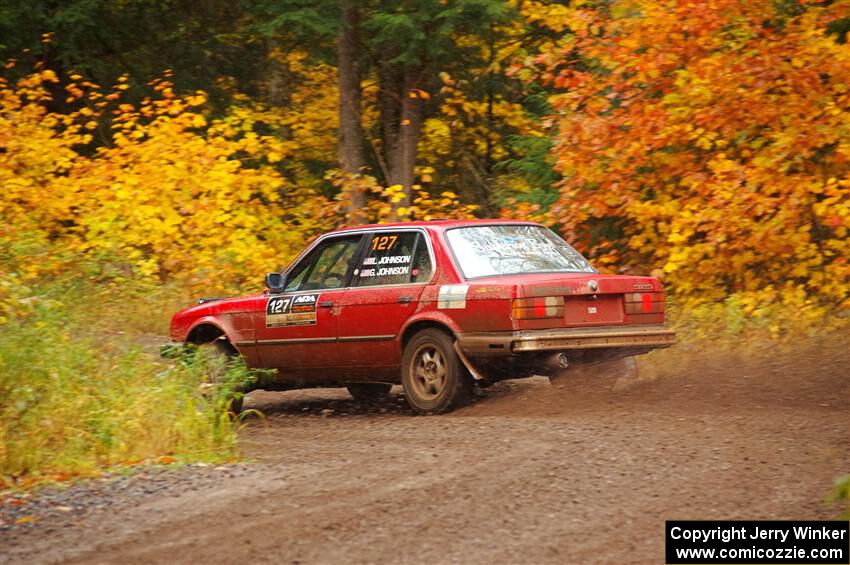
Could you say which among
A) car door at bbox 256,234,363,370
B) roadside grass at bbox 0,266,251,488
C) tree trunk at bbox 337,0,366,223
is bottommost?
roadside grass at bbox 0,266,251,488

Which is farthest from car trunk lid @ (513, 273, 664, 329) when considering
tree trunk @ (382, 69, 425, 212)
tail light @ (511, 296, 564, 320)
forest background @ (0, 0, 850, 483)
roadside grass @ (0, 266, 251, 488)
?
tree trunk @ (382, 69, 425, 212)

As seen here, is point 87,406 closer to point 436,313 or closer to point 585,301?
point 436,313

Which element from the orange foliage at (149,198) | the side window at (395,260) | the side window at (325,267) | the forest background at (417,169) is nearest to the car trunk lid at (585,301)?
the side window at (395,260)

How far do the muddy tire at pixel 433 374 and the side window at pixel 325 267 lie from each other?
3.66 feet

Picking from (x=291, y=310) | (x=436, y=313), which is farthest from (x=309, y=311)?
(x=436, y=313)

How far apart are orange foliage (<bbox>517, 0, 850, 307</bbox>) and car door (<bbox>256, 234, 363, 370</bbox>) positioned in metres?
4.89

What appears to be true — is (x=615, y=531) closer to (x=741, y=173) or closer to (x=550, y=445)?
(x=550, y=445)

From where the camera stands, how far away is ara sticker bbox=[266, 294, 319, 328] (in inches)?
462

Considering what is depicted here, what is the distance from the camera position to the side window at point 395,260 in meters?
11.1

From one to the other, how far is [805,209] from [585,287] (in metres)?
5.68

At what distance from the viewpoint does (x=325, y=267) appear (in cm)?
1192

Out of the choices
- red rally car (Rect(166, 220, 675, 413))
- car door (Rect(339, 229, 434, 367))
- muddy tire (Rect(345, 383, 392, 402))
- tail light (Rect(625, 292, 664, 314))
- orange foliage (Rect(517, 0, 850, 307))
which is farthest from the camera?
orange foliage (Rect(517, 0, 850, 307))

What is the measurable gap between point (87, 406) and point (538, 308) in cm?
360

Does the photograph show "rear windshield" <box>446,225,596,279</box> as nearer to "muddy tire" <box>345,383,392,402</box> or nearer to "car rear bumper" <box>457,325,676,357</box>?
"car rear bumper" <box>457,325,676,357</box>
